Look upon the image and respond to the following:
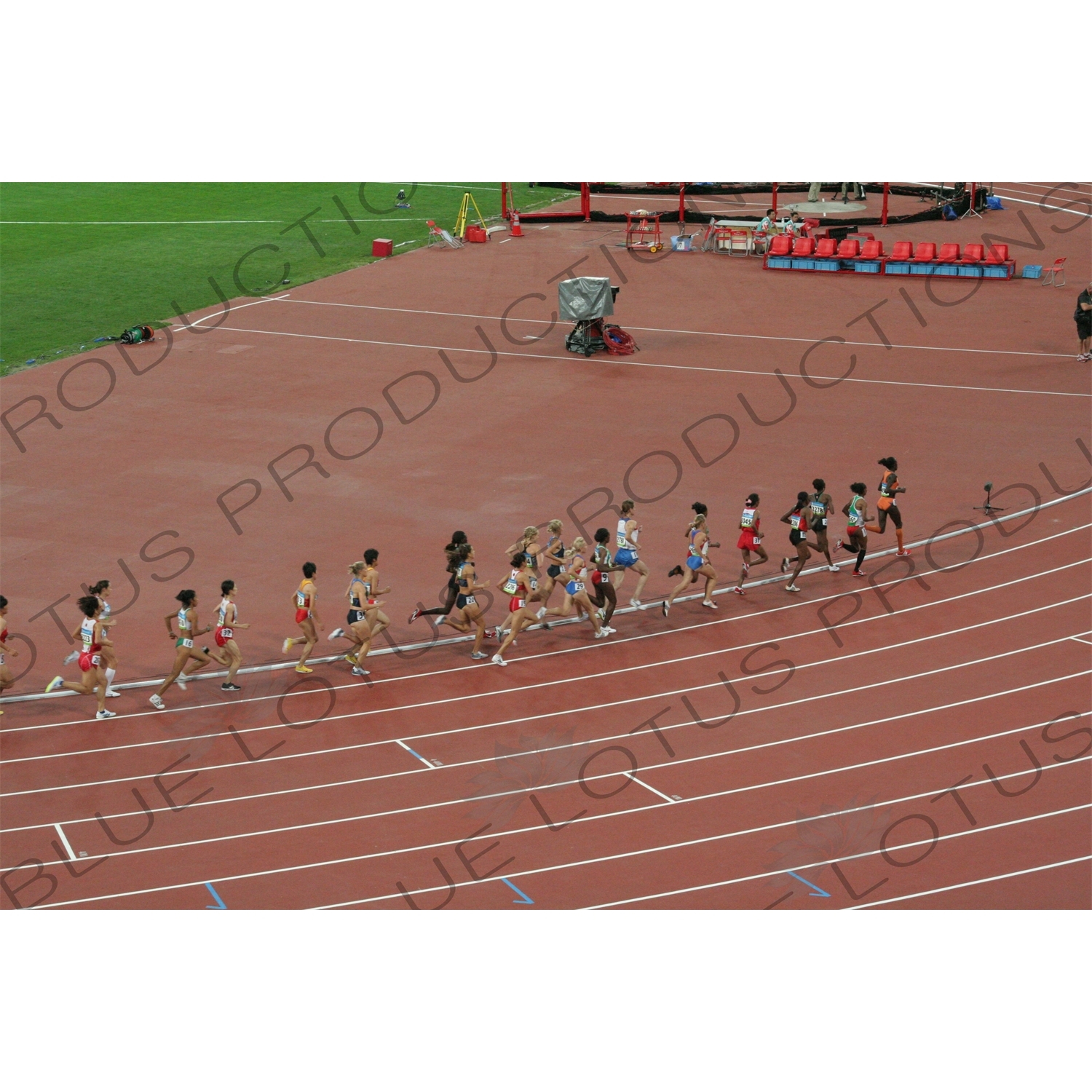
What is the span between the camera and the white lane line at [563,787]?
14109 millimetres

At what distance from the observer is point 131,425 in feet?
87.2

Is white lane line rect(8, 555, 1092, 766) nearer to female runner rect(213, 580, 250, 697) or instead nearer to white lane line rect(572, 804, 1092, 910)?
female runner rect(213, 580, 250, 697)

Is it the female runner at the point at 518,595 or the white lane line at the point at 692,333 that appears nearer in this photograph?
the female runner at the point at 518,595

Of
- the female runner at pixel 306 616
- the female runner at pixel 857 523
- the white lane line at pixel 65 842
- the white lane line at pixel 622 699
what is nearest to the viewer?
the white lane line at pixel 65 842

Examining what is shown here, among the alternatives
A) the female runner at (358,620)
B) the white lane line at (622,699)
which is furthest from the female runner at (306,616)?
the white lane line at (622,699)

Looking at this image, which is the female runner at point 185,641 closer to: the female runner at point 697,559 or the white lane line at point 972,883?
the female runner at point 697,559

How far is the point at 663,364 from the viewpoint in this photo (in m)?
29.5

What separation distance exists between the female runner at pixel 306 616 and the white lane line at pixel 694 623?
386 millimetres

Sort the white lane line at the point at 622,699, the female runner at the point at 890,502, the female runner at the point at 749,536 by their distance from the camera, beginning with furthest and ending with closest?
the female runner at the point at 890,502
the female runner at the point at 749,536
the white lane line at the point at 622,699

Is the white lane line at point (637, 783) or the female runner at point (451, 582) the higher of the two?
the female runner at point (451, 582)

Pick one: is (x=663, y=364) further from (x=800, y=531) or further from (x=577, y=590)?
(x=577, y=590)

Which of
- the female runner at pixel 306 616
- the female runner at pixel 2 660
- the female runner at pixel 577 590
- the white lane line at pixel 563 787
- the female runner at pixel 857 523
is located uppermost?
the female runner at pixel 857 523

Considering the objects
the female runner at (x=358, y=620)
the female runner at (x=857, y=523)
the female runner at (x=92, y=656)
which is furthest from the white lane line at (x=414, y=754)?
the female runner at (x=857, y=523)

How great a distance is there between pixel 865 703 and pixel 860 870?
3251mm
